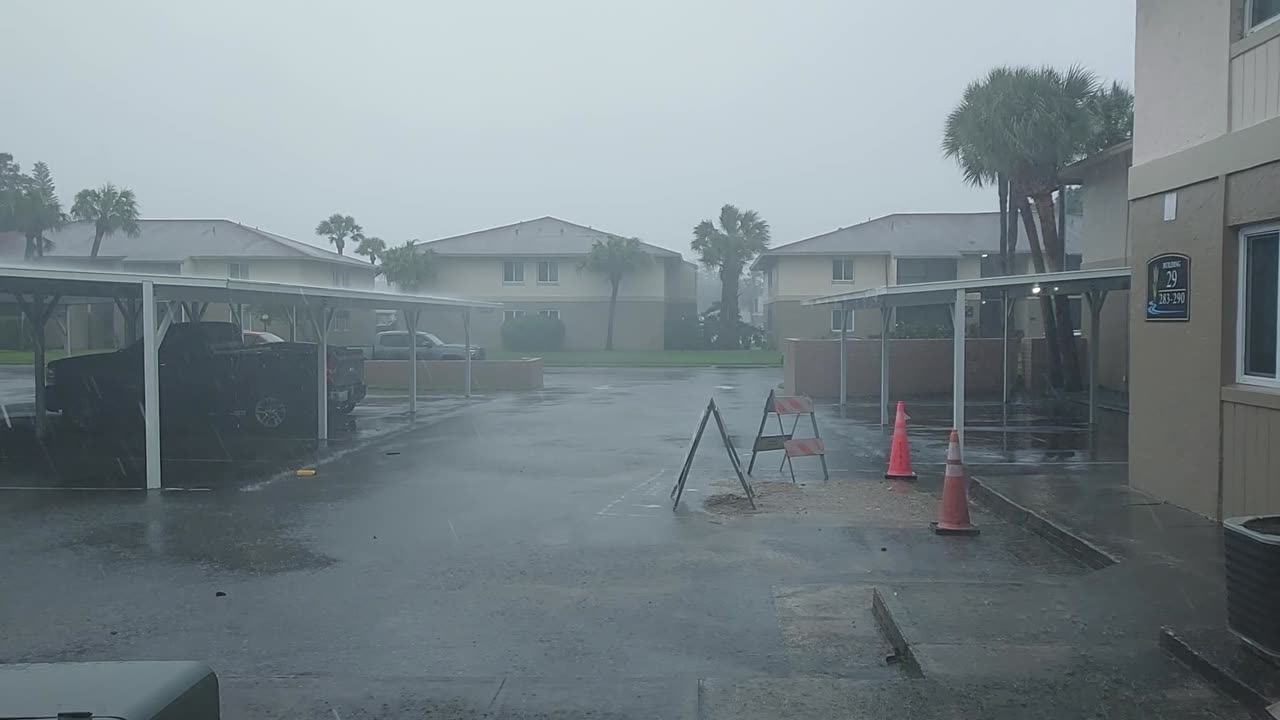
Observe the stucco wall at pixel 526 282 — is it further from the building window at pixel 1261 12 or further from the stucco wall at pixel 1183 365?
the building window at pixel 1261 12

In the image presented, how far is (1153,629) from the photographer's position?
6.11 meters

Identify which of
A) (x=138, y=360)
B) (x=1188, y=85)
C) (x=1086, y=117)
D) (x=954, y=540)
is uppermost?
(x=1086, y=117)

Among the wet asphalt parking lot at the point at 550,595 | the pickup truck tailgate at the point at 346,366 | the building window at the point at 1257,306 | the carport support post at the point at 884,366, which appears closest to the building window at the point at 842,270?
the carport support post at the point at 884,366

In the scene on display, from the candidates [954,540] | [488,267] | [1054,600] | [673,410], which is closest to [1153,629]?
[1054,600]

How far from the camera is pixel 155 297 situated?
13.2m

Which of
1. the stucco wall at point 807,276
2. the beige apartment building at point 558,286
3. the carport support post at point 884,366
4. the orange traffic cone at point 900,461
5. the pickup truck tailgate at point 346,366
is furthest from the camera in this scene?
the beige apartment building at point 558,286

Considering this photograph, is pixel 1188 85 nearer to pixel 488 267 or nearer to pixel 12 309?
pixel 12 309

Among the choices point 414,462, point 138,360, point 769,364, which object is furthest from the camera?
point 769,364

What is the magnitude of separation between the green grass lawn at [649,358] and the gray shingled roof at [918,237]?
5050mm

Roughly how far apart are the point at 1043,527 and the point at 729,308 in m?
47.5

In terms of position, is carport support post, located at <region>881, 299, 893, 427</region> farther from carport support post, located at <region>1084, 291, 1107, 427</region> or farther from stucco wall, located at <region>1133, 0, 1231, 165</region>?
stucco wall, located at <region>1133, 0, 1231, 165</region>

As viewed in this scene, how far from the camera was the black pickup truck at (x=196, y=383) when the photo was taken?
1761 cm

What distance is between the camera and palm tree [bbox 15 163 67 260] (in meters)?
47.1

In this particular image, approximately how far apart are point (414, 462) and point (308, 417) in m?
4.31
